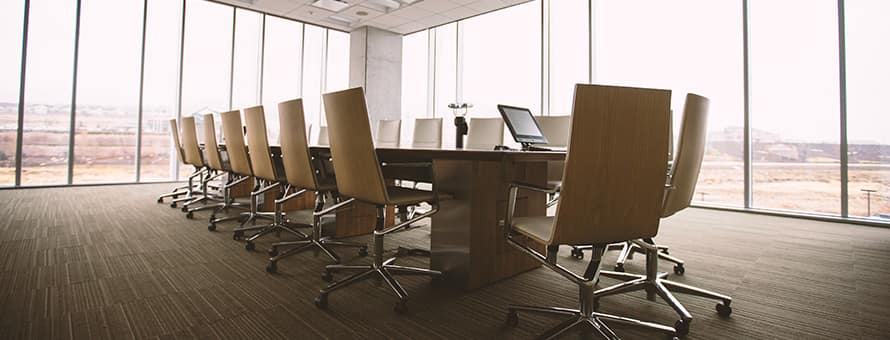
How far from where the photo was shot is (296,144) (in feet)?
8.48

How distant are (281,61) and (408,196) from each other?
756 cm

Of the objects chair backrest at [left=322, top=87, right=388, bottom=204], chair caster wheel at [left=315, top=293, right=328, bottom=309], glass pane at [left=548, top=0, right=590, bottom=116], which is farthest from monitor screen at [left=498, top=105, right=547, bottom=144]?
glass pane at [left=548, top=0, right=590, bottom=116]

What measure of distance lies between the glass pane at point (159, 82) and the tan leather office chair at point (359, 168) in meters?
7.00

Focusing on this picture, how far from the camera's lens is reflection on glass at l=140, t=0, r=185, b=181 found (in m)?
7.31

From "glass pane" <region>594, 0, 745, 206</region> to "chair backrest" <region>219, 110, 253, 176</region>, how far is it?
439cm

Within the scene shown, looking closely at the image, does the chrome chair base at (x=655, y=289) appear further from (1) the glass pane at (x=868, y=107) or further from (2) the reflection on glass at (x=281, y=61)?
(2) the reflection on glass at (x=281, y=61)

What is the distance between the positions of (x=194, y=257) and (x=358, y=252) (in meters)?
1.09

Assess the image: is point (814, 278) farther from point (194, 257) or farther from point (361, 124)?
point (194, 257)

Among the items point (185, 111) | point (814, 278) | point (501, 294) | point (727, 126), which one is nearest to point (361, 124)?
point (501, 294)

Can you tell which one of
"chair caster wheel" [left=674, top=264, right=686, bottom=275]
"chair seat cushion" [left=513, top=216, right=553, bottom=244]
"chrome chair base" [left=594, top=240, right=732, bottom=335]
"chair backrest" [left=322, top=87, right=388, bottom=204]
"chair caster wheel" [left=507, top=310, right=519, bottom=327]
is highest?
"chair backrest" [left=322, top=87, right=388, bottom=204]

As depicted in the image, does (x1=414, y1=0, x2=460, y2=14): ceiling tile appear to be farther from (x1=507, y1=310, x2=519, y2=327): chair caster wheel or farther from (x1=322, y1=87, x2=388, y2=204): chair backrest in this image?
(x1=507, y1=310, x2=519, y2=327): chair caster wheel

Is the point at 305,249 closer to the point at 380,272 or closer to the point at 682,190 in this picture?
the point at 380,272

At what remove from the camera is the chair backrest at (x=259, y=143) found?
2977 millimetres

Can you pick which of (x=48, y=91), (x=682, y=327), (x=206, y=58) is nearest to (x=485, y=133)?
(x=682, y=327)
